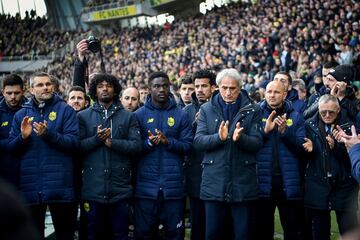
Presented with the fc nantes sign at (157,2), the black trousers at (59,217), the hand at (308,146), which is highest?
the fc nantes sign at (157,2)

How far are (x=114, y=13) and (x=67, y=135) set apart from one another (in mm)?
32362

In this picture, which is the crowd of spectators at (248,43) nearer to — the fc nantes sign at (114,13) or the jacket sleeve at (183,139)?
the fc nantes sign at (114,13)

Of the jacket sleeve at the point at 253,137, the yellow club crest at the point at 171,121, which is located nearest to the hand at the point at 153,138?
the yellow club crest at the point at 171,121

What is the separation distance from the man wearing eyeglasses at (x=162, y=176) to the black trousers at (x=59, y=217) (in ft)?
2.12

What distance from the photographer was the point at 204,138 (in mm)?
4309

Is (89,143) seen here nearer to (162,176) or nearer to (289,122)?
(162,176)

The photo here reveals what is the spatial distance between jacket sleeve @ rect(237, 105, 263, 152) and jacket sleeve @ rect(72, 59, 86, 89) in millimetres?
2294

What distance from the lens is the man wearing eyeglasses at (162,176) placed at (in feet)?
15.2

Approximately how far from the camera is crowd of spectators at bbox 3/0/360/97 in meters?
12.8

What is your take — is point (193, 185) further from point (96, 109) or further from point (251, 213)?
point (96, 109)

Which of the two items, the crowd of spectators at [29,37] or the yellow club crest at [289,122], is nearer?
the yellow club crest at [289,122]

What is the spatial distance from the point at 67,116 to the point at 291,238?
2601 millimetres

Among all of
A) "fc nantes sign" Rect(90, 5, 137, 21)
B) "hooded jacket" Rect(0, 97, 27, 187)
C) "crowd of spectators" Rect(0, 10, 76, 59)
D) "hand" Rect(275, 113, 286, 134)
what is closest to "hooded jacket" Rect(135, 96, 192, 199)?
"hand" Rect(275, 113, 286, 134)

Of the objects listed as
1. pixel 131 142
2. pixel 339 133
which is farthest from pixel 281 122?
pixel 131 142
